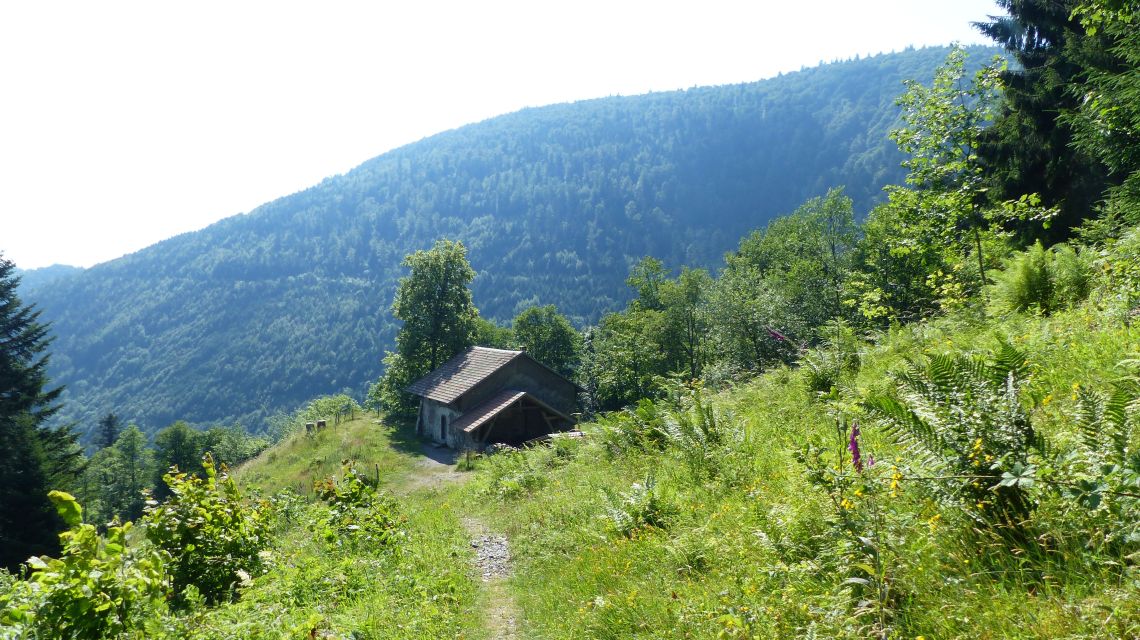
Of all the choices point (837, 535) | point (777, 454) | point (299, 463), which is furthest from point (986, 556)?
point (299, 463)

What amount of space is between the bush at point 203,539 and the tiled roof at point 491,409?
24.8m

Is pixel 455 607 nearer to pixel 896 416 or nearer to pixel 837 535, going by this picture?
pixel 837 535

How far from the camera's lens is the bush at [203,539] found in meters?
6.89

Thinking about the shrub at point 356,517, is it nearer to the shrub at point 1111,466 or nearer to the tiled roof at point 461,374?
the shrub at point 1111,466

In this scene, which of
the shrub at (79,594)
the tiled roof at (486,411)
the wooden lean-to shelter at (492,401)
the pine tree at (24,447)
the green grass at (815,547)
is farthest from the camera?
the wooden lean-to shelter at (492,401)

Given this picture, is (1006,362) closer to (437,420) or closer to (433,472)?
(433,472)

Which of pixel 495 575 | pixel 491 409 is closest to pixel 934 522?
pixel 495 575

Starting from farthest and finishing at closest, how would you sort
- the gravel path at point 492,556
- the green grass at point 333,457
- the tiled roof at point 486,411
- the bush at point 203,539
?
1. the tiled roof at point 486,411
2. the green grass at point 333,457
3. the gravel path at point 492,556
4. the bush at point 203,539

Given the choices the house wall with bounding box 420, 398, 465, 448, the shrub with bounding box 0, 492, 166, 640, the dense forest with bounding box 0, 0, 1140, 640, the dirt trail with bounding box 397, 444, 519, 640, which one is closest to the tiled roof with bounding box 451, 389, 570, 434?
the house wall with bounding box 420, 398, 465, 448

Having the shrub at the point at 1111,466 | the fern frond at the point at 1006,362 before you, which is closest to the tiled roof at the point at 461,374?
the fern frond at the point at 1006,362

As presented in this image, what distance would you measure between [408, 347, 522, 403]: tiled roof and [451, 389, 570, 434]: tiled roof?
133 cm

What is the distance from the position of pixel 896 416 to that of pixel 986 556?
0.92 metres

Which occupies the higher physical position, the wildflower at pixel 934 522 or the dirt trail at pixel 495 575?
the wildflower at pixel 934 522

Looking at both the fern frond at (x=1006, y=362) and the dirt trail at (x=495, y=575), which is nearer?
the fern frond at (x=1006, y=362)
